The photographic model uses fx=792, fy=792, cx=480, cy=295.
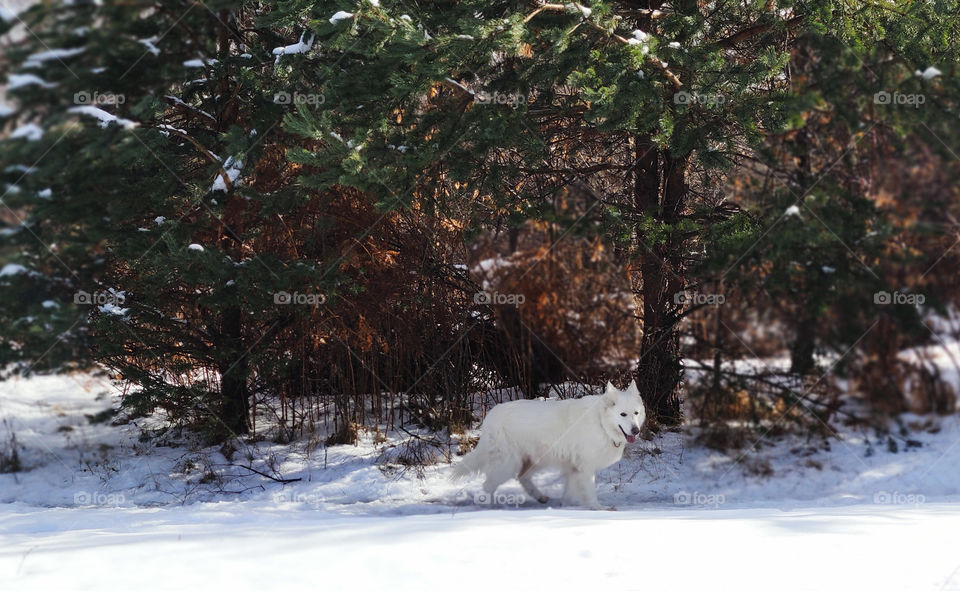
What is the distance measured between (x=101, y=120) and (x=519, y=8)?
4162 mm

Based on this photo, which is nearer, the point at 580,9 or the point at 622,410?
the point at 580,9

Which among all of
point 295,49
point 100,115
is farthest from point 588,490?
point 100,115

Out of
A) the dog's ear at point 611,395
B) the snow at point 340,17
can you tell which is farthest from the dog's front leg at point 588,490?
the snow at point 340,17

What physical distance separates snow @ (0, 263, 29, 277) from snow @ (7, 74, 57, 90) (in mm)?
1646

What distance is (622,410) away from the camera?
727cm

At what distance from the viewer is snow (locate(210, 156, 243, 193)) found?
8398 mm

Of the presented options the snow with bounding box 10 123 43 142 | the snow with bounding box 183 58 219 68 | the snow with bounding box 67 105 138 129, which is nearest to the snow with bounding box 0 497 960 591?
the snow with bounding box 10 123 43 142

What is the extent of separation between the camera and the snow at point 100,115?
7398 mm

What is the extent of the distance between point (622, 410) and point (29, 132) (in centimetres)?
593

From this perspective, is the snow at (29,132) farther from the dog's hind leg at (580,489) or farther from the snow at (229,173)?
the dog's hind leg at (580,489)

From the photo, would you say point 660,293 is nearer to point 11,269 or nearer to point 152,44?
point 152,44

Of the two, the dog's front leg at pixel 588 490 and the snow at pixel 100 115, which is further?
the dog's front leg at pixel 588 490

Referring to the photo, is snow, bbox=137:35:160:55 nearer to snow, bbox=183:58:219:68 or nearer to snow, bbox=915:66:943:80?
snow, bbox=183:58:219:68

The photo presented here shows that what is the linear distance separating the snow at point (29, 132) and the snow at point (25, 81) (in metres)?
0.36
